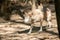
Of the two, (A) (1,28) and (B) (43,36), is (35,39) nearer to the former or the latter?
(B) (43,36)

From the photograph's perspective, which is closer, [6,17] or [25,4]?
[6,17]

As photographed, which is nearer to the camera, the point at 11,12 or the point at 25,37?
the point at 25,37

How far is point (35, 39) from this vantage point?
6461 millimetres

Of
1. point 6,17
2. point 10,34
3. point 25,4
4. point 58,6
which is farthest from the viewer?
point 25,4

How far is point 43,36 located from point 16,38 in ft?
3.11

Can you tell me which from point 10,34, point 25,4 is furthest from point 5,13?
point 10,34

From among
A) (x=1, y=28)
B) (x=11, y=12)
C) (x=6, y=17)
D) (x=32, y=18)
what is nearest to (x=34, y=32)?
(x=32, y=18)

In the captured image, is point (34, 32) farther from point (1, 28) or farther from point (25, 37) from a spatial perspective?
point (1, 28)

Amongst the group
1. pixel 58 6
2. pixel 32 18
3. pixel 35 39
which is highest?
pixel 58 6

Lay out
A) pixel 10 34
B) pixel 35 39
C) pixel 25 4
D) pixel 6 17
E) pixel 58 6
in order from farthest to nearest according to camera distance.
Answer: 1. pixel 25 4
2. pixel 6 17
3. pixel 10 34
4. pixel 35 39
5. pixel 58 6

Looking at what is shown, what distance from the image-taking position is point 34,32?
24.1ft

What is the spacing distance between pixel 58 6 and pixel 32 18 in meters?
1.61

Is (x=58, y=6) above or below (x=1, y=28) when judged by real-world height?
above

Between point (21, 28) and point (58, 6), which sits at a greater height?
point (58, 6)
